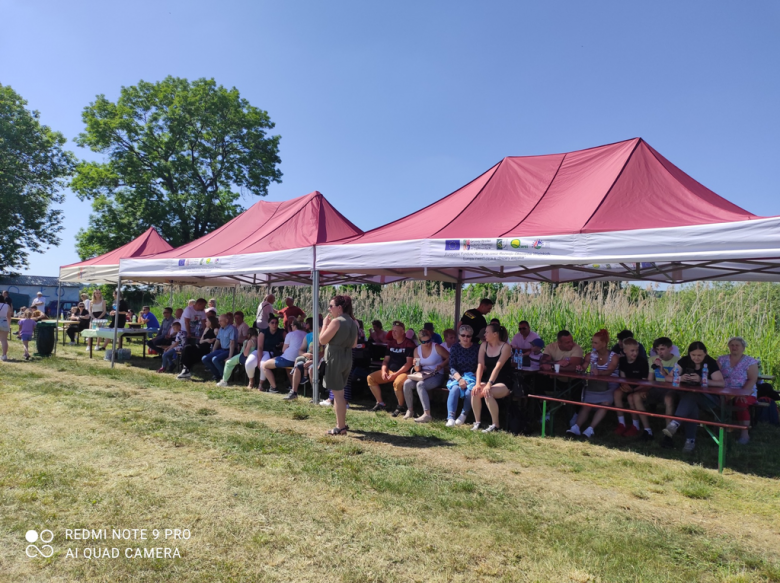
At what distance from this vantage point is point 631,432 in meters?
6.12

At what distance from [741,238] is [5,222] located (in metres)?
33.2

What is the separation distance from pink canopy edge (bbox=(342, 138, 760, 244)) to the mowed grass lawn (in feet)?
7.28

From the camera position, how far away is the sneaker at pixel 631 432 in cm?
611

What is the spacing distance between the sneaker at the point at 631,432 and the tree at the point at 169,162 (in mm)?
24091

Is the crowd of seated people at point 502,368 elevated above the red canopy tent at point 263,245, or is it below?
below

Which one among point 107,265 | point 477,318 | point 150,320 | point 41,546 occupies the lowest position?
point 41,546

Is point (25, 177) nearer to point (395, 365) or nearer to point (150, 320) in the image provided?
point (150, 320)

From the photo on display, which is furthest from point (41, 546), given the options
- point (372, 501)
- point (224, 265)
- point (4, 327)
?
point (4, 327)

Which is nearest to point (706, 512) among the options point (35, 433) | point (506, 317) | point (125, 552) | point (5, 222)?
point (125, 552)

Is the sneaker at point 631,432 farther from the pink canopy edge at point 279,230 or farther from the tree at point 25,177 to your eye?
the tree at point 25,177

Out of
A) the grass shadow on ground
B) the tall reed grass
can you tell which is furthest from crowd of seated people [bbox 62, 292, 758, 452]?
the tall reed grass

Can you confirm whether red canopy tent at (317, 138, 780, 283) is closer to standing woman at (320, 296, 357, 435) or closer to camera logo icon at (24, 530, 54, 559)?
standing woman at (320, 296, 357, 435)

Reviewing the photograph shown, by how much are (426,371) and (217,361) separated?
4.22 meters

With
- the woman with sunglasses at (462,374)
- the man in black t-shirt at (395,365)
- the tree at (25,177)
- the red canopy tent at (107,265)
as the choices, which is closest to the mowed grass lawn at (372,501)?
the woman with sunglasses at (462,374)
